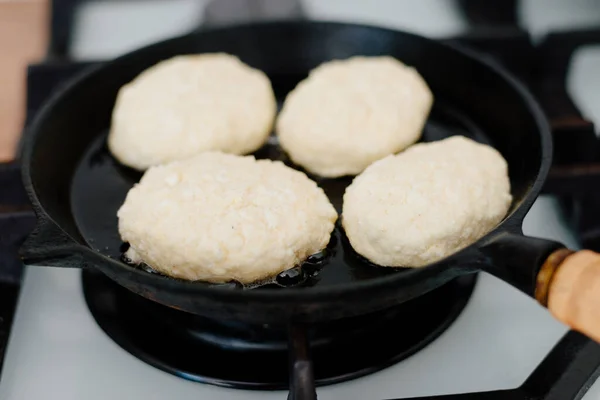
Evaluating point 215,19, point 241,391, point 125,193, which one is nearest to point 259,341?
point 241,391

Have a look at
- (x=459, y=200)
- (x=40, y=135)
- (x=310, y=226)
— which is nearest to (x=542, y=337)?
(x=459, y=200)

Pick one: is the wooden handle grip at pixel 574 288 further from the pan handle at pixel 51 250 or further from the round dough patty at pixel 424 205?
the pan handle at pixel 51 250

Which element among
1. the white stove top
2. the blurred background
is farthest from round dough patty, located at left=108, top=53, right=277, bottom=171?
the blurred background

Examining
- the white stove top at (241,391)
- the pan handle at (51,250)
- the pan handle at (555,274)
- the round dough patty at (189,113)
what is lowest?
the white stove top at (241,391)

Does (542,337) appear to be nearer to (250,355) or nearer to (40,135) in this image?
(250,355)

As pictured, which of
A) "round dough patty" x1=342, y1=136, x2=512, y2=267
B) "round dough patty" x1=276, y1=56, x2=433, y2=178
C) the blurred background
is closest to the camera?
"round dough patty" x1=342, y1=136, x2=512, y2=267

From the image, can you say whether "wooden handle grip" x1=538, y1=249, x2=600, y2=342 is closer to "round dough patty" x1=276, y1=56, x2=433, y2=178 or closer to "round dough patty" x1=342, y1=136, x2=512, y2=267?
"round dough patty" x1=342, y1=136, x2=512, y2=267

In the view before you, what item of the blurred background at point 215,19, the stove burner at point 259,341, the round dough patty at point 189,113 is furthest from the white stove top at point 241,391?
the blurred background at point 215,19
